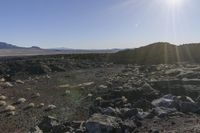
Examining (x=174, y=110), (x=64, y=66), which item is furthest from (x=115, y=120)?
(x=64, y=66)

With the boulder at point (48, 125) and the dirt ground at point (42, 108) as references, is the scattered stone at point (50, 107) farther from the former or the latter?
the boulder at point (48, 125)

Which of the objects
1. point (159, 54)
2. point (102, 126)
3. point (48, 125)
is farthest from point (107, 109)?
point (159, 54)

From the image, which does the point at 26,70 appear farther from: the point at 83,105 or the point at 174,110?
the point at 174,110

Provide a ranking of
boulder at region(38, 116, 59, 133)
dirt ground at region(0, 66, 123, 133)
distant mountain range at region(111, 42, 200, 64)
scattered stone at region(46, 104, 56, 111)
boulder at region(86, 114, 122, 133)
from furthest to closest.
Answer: distant mountain range at region(111, 42, 200, 64) → scattered stone at region(46, 104, 56, 111) → dirt ground at region(0, 66, 123, 133) → boulder at region(38, 116, 59, 133) → boulder at region(86, 114, 122, 133)

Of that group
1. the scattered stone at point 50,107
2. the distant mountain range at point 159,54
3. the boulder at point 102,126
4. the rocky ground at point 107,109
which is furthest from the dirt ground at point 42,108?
the distant mountain range at point 159,54

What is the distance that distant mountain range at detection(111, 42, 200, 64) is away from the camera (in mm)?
96463

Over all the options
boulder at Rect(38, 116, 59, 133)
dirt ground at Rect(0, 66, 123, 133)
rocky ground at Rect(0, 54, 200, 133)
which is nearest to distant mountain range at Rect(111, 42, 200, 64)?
rocky ground at Rect(0, 54, 200, 133)

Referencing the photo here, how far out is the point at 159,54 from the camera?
102 m

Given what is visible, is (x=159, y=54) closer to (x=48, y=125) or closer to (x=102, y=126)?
(x=48, y=125)

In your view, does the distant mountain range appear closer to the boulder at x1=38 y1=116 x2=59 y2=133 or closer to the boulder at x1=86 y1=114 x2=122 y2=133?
the boulder at x1=38 y1=116 x2=59 y2=133

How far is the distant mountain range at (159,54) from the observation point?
96.5m

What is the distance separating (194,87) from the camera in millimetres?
32656

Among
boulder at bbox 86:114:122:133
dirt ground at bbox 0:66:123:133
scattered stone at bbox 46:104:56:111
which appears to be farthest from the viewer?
scattered stone at bbox 46:104:56:111

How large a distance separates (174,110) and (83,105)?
13.1 metres
